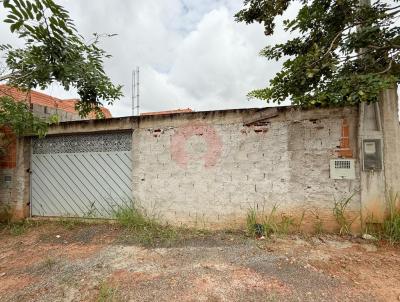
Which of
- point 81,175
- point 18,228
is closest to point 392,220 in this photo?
point 81,175

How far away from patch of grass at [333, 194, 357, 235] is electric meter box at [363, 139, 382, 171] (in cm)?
50

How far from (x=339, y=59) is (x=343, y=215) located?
2273mm

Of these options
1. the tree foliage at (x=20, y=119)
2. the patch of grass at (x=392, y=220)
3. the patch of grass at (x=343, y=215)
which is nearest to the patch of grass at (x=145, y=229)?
the tree foliage at (x=20, y=119)

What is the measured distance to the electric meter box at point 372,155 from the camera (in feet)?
13.0

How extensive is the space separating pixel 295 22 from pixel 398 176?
2.92m

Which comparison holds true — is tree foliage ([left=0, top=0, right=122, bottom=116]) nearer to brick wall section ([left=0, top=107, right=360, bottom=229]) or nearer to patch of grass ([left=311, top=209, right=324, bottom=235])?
brick wall section ([left=0, top=107, right=360, bottom=229])

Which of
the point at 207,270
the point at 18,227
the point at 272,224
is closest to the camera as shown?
the point at 207,270

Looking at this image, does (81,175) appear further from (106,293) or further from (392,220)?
(392,220)

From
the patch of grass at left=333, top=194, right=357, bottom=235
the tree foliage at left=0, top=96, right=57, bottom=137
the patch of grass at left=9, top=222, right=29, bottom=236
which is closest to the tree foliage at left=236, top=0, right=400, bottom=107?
the patch of grass at left=333, top=194, right=357, bottom=235

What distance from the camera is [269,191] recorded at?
439 cm

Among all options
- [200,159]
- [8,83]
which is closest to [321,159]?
[200,159]

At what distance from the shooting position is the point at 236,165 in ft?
14.9

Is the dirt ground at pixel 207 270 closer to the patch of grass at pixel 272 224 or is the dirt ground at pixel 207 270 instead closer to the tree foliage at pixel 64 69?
the patch of grass at pixel 272 224

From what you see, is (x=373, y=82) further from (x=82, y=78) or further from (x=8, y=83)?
(x=8, y=83)
